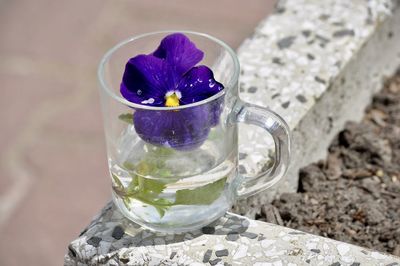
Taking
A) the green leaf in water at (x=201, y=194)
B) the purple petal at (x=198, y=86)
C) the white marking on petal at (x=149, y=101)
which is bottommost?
the green leaf in water at (x=201, y=194)

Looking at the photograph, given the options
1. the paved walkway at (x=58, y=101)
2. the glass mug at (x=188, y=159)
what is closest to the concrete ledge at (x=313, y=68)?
the glass mug at (x=188, y=159)

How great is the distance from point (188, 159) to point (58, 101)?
59.2 inches

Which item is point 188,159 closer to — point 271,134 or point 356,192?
point 271,134

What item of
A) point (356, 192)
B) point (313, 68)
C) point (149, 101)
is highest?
point (149, 101)

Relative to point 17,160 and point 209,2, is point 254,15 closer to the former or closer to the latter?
point 209,2

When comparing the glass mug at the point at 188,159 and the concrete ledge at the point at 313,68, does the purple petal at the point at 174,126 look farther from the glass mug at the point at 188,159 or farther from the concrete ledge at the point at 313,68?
the concrete ledge at the point at 313,68

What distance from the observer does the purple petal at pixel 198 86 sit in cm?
101

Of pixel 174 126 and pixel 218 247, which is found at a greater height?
pixel 174 126

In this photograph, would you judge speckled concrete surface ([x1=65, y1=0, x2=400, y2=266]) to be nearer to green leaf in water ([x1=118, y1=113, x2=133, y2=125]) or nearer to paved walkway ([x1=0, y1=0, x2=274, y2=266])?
green leaf in water ([x1=118, y1=113, x2=133, y2=125])

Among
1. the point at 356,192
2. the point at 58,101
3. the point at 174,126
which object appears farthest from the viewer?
the point at 58,101

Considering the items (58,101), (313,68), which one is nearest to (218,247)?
(313,68)

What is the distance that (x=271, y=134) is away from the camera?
3.42 ft

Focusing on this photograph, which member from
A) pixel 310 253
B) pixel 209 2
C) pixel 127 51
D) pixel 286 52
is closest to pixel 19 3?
pixel 209 2

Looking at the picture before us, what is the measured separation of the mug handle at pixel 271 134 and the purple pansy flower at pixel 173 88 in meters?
0.03
